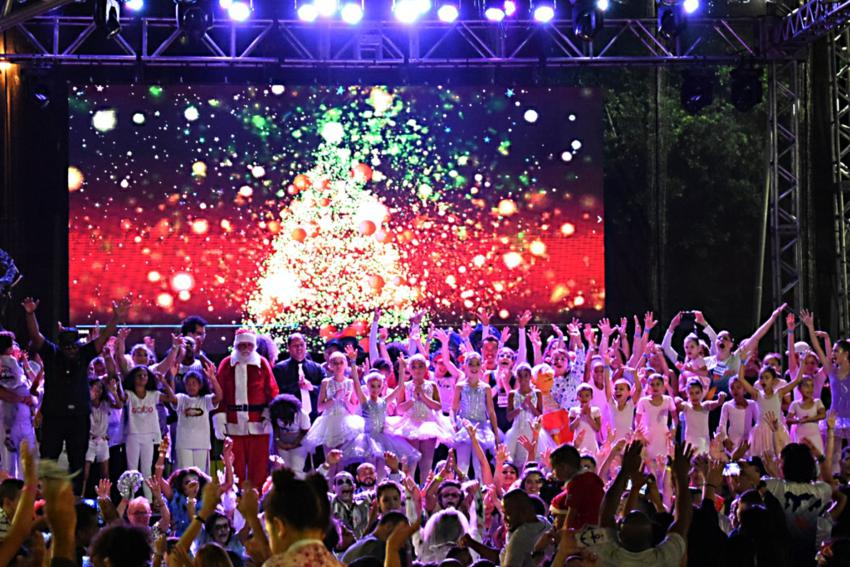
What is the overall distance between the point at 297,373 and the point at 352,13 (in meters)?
3.96

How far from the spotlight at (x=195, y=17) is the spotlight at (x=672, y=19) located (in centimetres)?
434

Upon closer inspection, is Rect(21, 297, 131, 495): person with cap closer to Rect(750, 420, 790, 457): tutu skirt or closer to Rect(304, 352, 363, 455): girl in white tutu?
Rect(304, 352, 363, 455): girl in white tutu

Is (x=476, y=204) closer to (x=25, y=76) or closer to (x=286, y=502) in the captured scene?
(x=25, y=76)

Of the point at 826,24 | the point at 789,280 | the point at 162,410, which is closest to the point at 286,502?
the point at 162,410

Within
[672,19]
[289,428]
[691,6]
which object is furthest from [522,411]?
[691,6]

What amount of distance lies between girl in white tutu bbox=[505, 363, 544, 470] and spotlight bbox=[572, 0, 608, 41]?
11.2 feet

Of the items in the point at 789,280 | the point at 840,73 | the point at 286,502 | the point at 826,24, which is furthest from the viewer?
the point at 789,280

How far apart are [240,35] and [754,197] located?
624 cm

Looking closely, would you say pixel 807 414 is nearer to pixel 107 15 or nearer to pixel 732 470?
pixel 732 470

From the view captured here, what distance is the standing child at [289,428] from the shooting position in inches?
384

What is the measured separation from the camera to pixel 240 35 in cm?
1320

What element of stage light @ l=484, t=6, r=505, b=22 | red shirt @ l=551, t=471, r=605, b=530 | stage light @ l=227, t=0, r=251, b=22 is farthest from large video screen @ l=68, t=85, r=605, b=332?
red shirt @ l=551, t=471, r=605, b=530

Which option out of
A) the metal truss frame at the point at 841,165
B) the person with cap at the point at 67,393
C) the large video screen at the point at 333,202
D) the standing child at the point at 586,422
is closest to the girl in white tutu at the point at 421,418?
the standing child at the point at 586,422

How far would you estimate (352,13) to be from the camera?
12.3 metres
